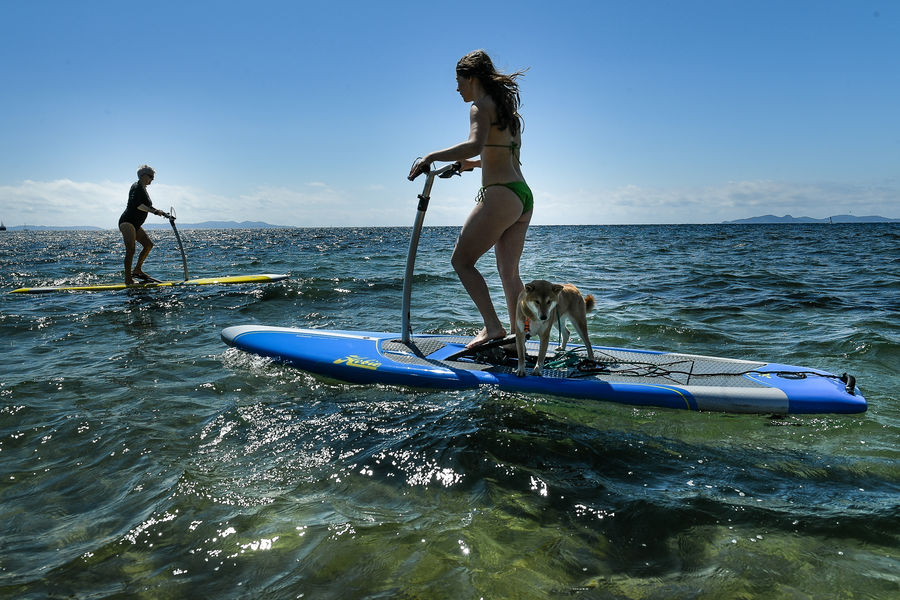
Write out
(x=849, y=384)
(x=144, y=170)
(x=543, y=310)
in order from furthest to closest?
1. (x=144, y=170)
2. (x=543, y=310)
3. (x=849, y=384)

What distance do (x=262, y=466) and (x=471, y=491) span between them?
4.65 feet

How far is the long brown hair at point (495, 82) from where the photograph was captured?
4.43 metres

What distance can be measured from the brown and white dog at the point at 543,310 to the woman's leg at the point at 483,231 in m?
0.41

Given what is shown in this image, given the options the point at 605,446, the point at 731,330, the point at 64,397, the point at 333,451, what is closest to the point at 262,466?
the point at 333,451

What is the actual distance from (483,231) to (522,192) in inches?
18.9

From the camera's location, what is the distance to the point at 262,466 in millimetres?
3564

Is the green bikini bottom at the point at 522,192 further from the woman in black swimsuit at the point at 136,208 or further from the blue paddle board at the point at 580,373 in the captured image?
the woman in black swimsuit at the point at 136,208

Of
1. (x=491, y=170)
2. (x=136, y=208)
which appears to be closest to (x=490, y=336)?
(x=491, y=170)

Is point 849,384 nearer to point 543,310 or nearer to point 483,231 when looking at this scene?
point 543,310

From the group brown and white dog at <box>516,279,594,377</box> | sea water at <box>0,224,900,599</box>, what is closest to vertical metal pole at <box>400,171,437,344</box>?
sea water at <box>0,224,900,599</box>

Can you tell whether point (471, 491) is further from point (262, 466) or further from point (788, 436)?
point (788, 436)

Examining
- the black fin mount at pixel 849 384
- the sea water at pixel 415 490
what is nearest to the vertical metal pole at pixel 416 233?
the sea water at pixel 415 490

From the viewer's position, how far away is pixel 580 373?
4.79 m

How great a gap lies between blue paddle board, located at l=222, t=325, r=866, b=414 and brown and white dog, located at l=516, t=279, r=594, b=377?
8.7 inches
